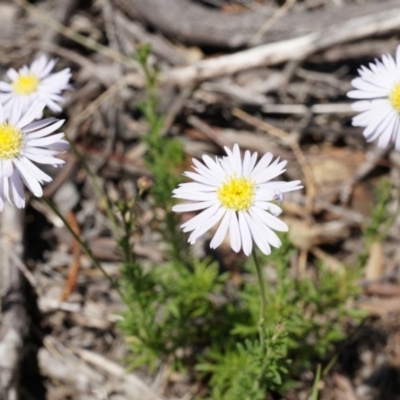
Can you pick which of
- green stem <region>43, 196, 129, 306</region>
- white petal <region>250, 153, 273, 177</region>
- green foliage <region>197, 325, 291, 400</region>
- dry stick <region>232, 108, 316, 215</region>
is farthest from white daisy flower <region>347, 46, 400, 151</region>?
dry stick <region>232, 108, 316, 215</region>

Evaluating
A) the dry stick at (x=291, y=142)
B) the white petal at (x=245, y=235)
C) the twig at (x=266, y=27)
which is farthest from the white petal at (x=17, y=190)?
the twig at (x=266, y=27)

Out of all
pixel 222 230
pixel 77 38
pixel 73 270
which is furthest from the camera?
pixel 77 38

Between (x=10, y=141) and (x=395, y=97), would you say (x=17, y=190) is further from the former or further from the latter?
(x=395, y=97)

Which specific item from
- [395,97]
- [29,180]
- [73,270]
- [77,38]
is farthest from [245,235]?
[77,38]

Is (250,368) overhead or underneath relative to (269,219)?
underneath

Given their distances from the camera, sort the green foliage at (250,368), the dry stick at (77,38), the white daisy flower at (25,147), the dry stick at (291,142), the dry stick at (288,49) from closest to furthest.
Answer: the white daisy flower at (25,147) < the green foliage at (250,368) < the dry stick at (288,49) < the dry stick at (291,142) < the dry stick at (77,38)

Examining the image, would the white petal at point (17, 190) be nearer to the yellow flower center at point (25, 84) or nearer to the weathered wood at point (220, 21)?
the yellow flower center at point (25, 84)

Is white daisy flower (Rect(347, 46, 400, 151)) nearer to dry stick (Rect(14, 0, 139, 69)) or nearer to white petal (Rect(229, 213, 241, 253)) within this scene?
white petal (Rect(229, 213, 241, 253))
